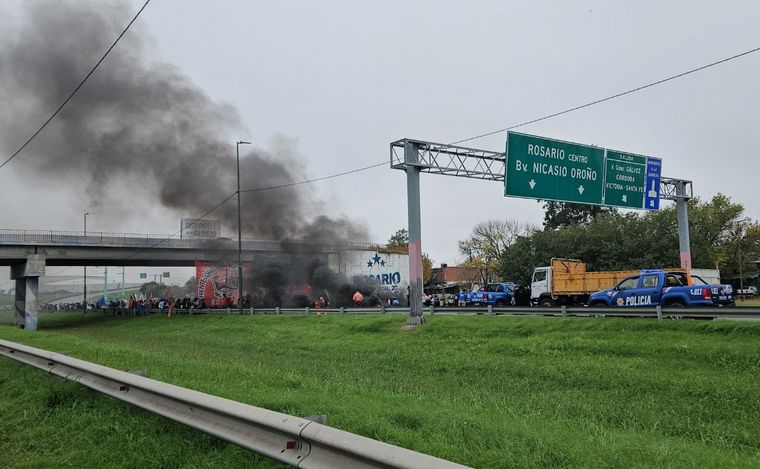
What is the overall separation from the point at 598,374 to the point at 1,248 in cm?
4283

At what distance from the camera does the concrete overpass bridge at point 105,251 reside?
4094 centimetres

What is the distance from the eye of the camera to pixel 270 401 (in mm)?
5887

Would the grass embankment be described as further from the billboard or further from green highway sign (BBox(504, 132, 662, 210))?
the billboard

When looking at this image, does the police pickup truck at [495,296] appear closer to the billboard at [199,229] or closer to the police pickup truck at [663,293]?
the police pickup truck at [663,293]

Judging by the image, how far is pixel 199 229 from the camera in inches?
1784

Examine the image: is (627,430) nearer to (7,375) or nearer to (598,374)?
(598,374)

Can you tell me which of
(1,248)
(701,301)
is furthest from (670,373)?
(1,248)

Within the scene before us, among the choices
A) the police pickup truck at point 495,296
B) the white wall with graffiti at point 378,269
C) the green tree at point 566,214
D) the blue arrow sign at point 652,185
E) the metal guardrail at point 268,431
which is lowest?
the police pickup truck at point 495,296

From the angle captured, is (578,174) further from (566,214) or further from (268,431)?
(566,214)

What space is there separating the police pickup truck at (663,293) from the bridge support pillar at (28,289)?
126 feet

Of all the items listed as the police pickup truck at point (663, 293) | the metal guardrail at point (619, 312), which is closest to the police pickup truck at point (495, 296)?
the metal guardrail at point (619, 312)

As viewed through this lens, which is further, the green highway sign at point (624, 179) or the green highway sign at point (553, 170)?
the green highway sign at point (624, 179)

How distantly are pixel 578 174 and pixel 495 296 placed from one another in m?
15.9

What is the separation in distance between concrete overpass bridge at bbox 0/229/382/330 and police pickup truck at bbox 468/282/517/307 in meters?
12.6
